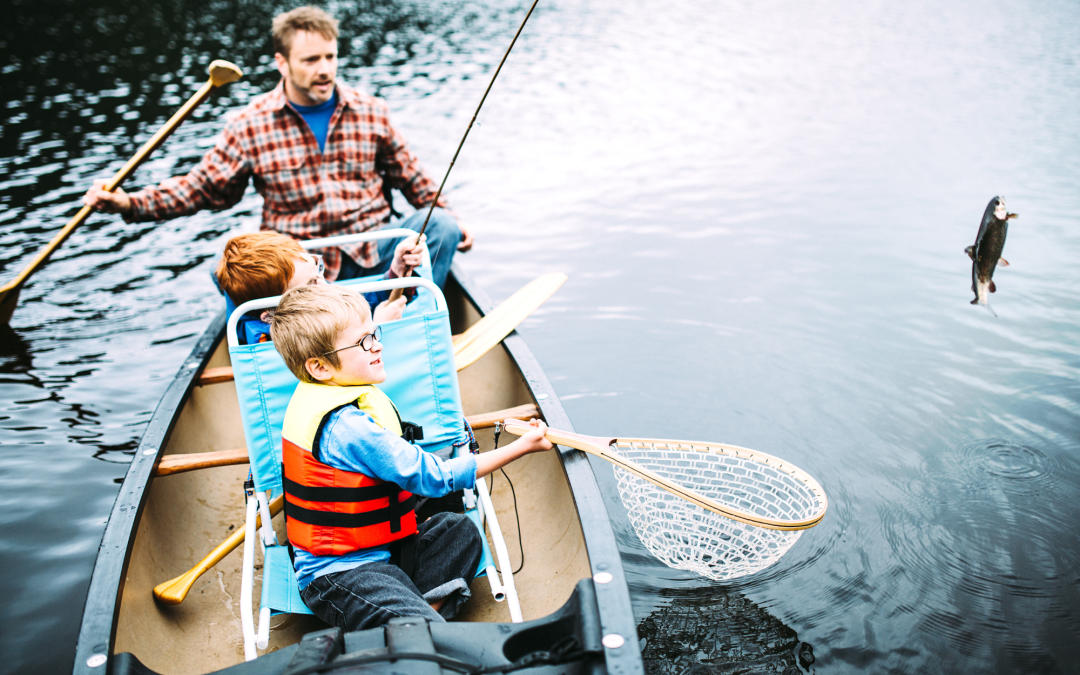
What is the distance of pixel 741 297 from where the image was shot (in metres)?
6.44

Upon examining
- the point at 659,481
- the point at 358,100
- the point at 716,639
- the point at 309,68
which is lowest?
the point at 716,639

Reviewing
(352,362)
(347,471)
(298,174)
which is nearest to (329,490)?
(347,471)

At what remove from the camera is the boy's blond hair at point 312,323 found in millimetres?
2182

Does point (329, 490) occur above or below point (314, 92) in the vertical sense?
below

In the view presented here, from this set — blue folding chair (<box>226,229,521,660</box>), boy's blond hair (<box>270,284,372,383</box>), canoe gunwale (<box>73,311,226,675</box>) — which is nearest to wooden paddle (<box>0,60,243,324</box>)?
canoe gunwale (<box>73,311,226,675</box>)

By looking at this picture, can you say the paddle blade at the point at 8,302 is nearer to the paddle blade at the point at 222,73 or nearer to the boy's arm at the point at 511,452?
the paddle blade at the point at 222,73

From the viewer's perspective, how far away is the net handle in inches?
93.1

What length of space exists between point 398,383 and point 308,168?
1803 millimetres

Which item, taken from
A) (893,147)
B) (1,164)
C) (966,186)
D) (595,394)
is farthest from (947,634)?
(1,164)

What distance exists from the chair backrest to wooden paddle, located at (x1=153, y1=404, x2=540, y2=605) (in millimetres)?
204

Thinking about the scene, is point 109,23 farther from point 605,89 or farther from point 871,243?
point 871,243

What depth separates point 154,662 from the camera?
2.36 m

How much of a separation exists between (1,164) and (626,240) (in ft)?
24.4

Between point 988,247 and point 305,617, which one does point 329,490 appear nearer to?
point 305,617
